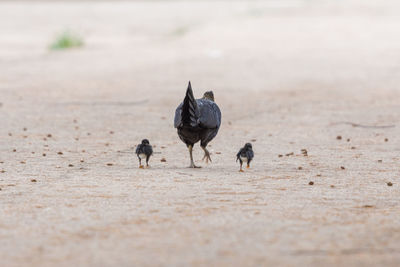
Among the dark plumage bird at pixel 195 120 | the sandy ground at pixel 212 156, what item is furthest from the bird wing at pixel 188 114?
the sandy ground at pixel 212 156

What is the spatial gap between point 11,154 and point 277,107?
6.22 meters

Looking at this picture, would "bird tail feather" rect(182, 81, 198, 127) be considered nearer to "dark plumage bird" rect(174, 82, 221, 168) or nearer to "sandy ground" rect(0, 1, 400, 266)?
"dark plumage bird" rect(174, 82, 221, 168)

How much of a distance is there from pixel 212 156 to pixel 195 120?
1616mm

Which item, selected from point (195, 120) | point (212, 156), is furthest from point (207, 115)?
point (212, 156)

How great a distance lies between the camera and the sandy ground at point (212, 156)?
5.70 metres

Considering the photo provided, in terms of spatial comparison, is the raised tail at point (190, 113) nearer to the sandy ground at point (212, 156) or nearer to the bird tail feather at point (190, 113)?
the bird tail feather at point (190, 113)

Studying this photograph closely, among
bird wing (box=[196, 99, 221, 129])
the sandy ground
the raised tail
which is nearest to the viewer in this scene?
the sandy ground

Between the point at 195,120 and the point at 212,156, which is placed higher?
the point at 195,120

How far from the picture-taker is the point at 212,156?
10367mm

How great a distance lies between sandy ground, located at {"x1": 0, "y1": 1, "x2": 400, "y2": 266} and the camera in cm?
570

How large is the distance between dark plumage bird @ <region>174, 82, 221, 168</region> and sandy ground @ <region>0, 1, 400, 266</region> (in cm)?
41

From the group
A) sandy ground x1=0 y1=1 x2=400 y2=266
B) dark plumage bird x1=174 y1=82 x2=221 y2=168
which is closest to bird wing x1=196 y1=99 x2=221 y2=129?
dark plumage bird x1=174 y1=82 x2=221 y2=168

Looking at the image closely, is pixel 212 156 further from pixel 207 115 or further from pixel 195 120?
pixel 195 120

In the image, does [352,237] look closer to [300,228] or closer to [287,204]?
[300,228]
